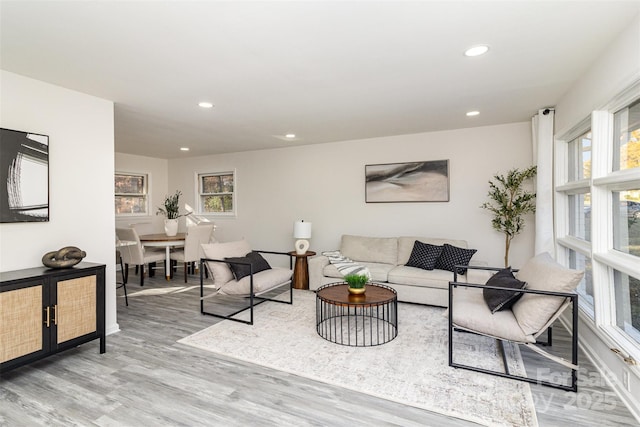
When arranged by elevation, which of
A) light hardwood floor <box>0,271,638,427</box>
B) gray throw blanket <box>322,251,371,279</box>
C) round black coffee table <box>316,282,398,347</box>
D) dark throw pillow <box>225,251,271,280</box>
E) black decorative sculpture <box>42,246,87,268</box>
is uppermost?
black decorative sculpture <box>42,246,87,268</box>

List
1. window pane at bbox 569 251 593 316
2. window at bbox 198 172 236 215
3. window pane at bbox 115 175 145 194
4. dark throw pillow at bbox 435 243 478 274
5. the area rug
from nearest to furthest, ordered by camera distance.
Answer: the area rug
window pane at bbox 569 251 593 316
dark throw pillow at bbox 435 243 478 274
window pane at bbox 115 175 145 194
window at bbox 198 172 236 215

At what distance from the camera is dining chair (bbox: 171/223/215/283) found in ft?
18.1

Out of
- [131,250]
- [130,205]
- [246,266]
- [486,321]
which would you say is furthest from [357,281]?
[130,205]

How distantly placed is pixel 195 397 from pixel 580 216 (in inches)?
152

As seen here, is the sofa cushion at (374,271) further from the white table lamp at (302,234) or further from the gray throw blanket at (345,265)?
the white table lamp at (302,234)

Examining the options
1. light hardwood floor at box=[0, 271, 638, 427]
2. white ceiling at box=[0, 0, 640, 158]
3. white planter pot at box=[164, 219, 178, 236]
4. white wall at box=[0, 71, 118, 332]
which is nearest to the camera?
white ceiling at box=[0, 0, 640, 158]

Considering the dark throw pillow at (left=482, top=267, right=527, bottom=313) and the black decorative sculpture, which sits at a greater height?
the black decorative sculpture

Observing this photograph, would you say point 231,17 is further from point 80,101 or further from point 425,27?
point 80,101

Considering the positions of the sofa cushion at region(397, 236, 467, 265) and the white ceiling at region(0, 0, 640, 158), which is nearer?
the white ceiling at region(0, 0, 640, 158)

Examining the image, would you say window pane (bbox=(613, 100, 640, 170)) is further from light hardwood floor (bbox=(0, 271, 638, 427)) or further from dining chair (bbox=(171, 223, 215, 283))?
dining chair (bbox=(171, 223, 215, 283))

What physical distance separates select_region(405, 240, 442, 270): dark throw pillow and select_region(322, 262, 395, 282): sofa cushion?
33 cm

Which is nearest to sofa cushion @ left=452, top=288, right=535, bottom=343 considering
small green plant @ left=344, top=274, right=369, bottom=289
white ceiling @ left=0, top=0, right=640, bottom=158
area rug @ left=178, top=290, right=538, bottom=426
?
area rug @ left=178, top=290, right=538, bottom=426

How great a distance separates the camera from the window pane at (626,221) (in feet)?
7.19

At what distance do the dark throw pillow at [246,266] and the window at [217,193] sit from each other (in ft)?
8.85
